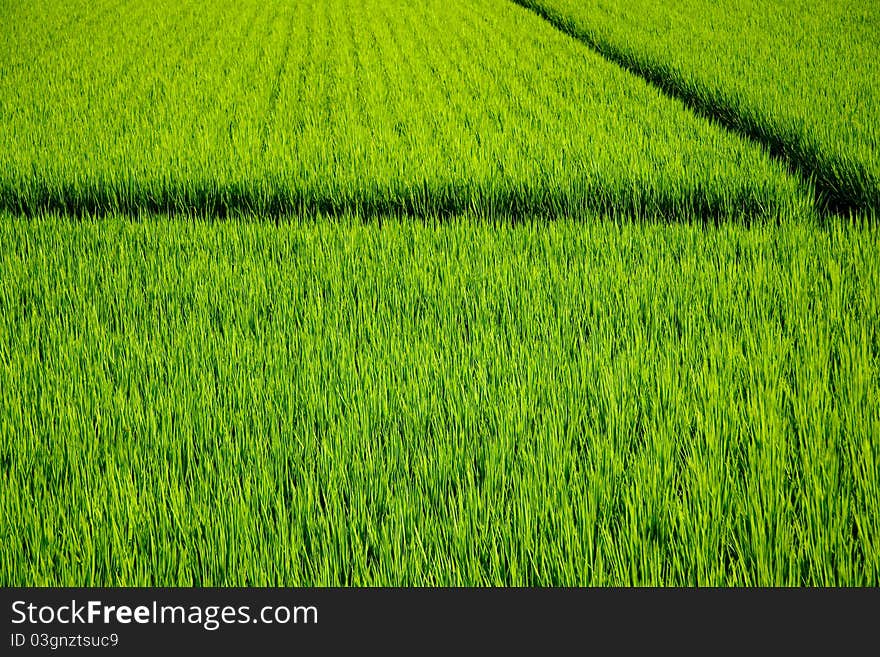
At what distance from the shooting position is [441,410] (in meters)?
1.54

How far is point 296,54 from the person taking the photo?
5.85m

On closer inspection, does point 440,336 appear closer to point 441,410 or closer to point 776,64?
point 441,410

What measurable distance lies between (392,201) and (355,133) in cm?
79

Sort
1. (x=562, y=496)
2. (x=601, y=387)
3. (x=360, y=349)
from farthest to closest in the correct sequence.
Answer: (x=360, y=349)
(x=601, y=387)
(x=562, y=496)

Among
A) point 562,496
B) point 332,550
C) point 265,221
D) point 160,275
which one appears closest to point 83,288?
point 160,275

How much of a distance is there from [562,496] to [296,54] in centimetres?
540

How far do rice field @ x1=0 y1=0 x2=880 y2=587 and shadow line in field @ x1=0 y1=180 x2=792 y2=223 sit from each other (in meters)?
0.01

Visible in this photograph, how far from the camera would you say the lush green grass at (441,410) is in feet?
3.87

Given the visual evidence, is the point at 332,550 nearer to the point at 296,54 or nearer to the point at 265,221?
the point at 265,221

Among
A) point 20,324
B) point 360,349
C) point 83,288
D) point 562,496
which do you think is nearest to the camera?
point 562,496

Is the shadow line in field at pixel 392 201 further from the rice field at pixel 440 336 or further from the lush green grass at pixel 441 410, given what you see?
the lush green grass at pixel 441 410

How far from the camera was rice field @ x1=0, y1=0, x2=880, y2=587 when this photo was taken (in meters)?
1.21

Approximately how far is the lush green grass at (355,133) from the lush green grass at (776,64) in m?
0.27

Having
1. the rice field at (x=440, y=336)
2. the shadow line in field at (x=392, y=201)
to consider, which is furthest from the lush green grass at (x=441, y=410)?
the shadow line in field at (x=392, y=201)
